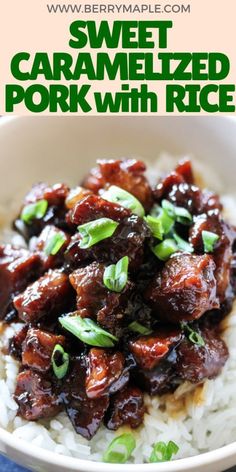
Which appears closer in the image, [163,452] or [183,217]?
[163,452]

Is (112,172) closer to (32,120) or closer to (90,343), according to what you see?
(32,120)

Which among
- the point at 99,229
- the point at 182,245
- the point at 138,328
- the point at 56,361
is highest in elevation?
the point at 99,229

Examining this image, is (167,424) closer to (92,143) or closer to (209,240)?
(209,240)

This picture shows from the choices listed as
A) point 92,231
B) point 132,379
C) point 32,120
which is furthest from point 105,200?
point 32,120

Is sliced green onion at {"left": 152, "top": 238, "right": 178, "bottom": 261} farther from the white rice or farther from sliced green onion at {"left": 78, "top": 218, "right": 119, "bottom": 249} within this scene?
the white rice

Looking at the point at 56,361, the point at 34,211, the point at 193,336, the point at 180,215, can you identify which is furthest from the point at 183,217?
the point at 56,361

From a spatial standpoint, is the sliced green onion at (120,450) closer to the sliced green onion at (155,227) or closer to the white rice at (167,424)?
the white rice at (167,424)
